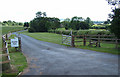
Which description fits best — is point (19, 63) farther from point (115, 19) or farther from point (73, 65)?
point (115, 19)

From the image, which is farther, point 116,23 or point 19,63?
point 116,23

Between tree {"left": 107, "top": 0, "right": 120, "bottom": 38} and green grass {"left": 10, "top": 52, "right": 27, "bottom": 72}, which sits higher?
tree {"left": 107, "top": 0, "right": 120, "bottom": 38}

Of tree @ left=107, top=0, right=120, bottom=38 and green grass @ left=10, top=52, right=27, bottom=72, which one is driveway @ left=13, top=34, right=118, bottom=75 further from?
tree @ left=107, top=0, right=120, bottom=38

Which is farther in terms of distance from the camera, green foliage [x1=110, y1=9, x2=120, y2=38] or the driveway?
green foliage [x1=110, y1=9, x2=120, y2=38]

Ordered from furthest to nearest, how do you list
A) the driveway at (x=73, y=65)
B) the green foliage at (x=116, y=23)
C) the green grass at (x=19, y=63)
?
the green foliage at (x=116, y=23) → the green grass at (x=19, y=63) → the driveway at (x=73, y=65)

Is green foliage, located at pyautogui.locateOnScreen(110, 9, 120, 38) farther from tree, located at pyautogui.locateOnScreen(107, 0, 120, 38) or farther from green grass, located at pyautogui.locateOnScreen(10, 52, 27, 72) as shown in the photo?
green grass, located at pyautogui.locateOnScreen(10, 52, 27, 72)

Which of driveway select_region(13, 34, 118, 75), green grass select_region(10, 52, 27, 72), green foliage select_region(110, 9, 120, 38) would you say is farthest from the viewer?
A: green foliage select_region(110, 9, 120, 38)

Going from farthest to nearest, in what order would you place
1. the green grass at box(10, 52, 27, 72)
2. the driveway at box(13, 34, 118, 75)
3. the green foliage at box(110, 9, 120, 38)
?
1. the green foliage at box(110, 9, 120, 38)
2. the green grass at box(10, 52, 27, 72)
3. the driveway at box(13, 34, 118, 75)

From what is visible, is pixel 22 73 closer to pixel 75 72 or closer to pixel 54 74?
pixel 54 74

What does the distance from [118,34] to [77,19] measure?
6016 centimetres

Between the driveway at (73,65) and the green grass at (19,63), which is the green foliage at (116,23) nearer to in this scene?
the driveway at (73,65)

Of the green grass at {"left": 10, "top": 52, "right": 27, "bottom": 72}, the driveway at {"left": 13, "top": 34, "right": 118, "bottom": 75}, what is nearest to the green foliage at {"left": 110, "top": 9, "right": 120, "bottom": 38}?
the driveway at {"left": 13, "top": 34, "right": 118, "bottom": 75}

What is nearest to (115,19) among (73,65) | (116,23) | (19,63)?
(116,23)

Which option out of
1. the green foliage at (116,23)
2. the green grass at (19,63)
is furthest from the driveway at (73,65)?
the green foliage at (116,23)
